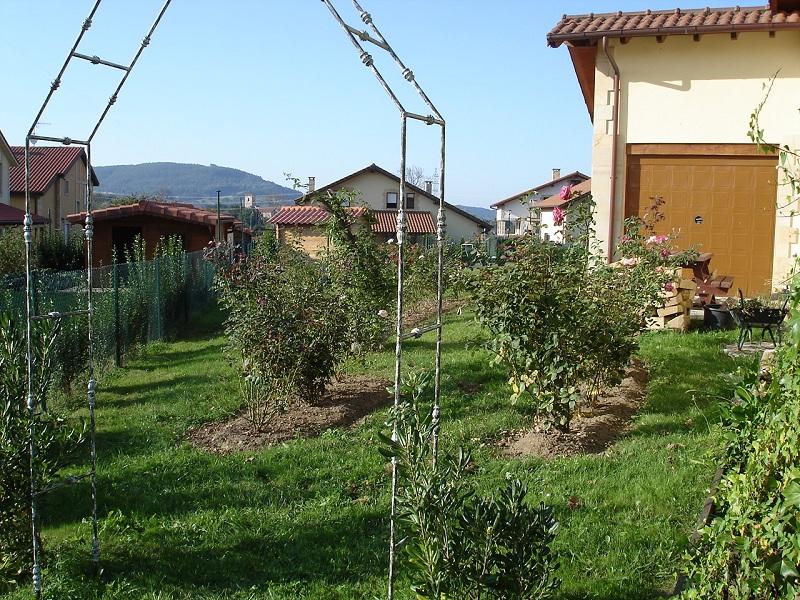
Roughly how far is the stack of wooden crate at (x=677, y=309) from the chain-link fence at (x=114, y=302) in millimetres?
7506

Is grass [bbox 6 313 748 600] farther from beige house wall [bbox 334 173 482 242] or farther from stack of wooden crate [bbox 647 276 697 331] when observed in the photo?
beige house wall [bbox 334 173 482 242]

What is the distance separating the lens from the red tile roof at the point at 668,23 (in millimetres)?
12477

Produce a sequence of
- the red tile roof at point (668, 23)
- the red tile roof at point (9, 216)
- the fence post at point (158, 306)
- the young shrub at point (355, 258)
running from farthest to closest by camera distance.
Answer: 1. the red tile roof at point (9, 216)
2. the fence post at point (158, 306)
3. the young shrub at point (355, 258)
4. the red tile roof at point (668, 23)

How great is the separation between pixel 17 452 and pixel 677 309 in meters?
8.65

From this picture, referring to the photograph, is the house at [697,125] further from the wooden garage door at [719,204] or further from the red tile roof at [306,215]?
the red tile roof at [306,215]

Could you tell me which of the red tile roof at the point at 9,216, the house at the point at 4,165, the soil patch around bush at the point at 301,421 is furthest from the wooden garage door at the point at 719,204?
the house at the point at 4,165

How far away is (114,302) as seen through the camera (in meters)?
12.5

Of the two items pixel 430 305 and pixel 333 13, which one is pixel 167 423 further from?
pixel 430 305

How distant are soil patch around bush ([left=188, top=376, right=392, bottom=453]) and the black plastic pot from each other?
4.70 metres

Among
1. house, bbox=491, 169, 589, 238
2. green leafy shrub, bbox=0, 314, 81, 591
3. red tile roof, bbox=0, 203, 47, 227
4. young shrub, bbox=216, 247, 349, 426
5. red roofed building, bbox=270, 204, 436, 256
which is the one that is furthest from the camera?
house, bbox=491, 169, 589, 238

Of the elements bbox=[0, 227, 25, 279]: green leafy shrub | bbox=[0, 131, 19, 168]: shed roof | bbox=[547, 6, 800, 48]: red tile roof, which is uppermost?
bbox=[0, 131, 19, 168]: shed roof

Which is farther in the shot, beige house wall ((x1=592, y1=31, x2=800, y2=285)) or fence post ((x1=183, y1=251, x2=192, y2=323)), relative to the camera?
fence post ((x1=183, y1=251, x2=192, y2=323))

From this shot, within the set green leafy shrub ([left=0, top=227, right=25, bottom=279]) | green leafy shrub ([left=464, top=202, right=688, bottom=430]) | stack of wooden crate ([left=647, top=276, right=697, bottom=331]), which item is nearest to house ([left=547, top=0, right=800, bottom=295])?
stack of wooden crate ([left=647, top=276, right=697, bottom=331])

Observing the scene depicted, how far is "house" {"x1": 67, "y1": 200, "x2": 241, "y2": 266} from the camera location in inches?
1112
